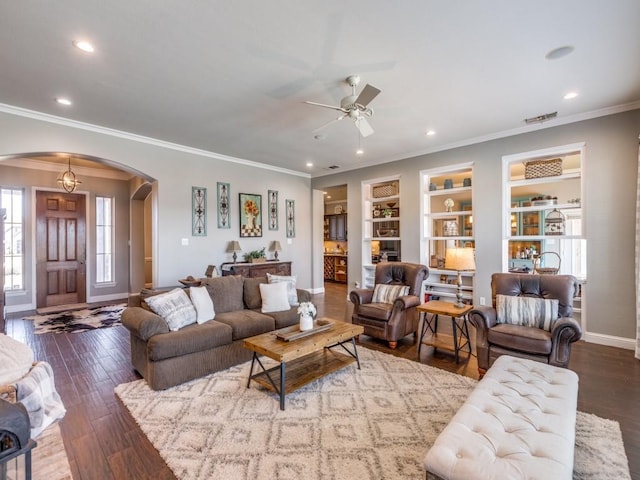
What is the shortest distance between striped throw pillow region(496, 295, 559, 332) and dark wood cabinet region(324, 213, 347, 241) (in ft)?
22.8

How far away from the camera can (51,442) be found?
2129 millimetres

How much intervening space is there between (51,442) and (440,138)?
19.1ft

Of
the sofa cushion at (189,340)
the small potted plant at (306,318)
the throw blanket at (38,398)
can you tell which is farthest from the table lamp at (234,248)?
the throw blanket at (38,398)

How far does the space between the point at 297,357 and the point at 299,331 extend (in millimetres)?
394

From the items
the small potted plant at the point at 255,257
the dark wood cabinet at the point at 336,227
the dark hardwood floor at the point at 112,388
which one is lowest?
the dark hardwood floor at the point at 112,388

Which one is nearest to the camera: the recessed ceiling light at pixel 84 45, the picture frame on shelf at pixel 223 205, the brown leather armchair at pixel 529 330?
the recessed ceiling light at pixel 84 45

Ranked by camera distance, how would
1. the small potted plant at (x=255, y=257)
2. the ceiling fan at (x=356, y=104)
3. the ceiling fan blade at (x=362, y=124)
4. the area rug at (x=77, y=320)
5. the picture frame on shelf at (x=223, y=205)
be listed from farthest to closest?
the small potted plant at (x=255, y=257), the picture frame on shelf at (x=223, y=205), the area rug at (x=77, y=320), the ceiling fan blade at (x=362, y=124), the ceiling fan at (x=356, y=104)

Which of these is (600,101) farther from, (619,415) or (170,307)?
(170,307)

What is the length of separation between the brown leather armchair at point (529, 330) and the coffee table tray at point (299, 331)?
1509 mm

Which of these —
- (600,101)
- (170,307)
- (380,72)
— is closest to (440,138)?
(600,101)

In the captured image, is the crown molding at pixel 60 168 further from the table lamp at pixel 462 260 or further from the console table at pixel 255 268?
the table lamp at pixel 462 260

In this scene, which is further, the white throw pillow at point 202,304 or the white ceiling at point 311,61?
the white throw pillow at point 202,304

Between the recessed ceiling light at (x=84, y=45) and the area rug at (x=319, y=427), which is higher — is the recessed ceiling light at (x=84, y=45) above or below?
above

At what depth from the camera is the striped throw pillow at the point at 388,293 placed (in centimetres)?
425
